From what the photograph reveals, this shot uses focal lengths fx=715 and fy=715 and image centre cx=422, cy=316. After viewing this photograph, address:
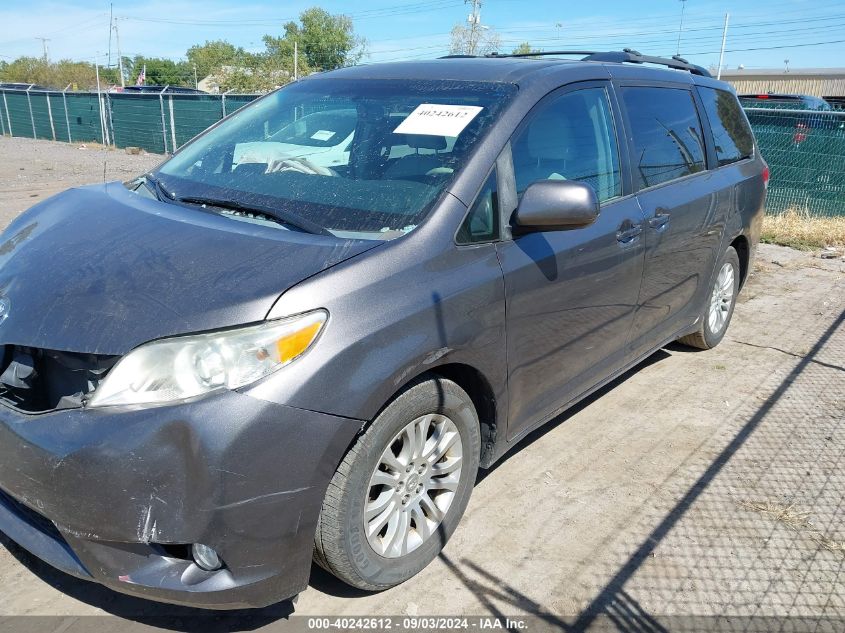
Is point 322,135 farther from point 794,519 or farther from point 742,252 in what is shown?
point 742,252

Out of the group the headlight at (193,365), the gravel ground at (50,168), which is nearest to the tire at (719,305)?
the headlight at (193,365)

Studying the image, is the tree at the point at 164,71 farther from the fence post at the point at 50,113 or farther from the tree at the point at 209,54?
the fence post at the point at 50,113

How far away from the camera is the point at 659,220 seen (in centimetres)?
387

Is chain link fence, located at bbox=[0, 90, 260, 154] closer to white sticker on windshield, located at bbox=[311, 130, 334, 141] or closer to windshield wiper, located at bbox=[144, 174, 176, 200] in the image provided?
windshield wiper, located at bbox=[144, 174, 176, 200]

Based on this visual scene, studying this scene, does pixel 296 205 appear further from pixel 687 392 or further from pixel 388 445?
pixel 687 392

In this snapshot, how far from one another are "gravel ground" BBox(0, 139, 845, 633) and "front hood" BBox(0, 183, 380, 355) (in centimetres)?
106

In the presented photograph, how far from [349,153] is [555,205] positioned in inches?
37.3

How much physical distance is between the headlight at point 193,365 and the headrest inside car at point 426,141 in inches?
46.2

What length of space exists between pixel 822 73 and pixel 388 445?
6372 centimetres

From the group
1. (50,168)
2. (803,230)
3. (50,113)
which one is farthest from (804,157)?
(50,113)

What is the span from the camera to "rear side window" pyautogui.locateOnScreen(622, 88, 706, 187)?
3854 millimetres

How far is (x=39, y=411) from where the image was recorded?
7.40 feet

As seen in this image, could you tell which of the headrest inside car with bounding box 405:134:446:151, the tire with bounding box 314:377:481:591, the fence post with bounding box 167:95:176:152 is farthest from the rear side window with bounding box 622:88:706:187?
the fence post with bounding box 167:95:176:152

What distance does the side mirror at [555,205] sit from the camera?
281 cm
